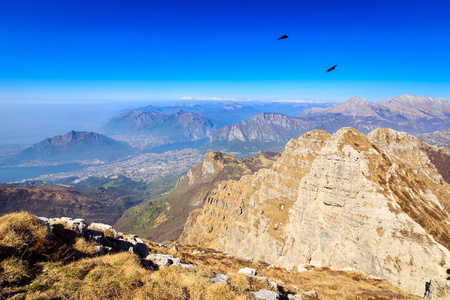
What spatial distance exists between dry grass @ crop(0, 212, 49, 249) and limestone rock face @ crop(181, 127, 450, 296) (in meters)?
49.7

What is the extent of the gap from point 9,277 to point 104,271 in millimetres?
4370

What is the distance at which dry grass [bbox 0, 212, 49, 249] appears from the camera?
Answer: 38.2 feet

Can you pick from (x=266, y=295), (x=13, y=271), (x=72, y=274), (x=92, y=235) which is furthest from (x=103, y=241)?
(x=266, y=295)

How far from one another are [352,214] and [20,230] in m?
51.4

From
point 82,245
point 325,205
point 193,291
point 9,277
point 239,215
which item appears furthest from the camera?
point 239,215

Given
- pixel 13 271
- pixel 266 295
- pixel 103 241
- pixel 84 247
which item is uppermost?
pixel 13 271

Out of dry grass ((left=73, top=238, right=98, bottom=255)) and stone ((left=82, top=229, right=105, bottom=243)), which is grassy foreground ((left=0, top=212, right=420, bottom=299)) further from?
stone ((left=82, top=229, right=105, bottom=243))

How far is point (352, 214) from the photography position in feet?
139

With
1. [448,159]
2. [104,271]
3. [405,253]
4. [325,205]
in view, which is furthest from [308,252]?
[448,159]

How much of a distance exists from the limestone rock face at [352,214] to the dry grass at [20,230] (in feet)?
163

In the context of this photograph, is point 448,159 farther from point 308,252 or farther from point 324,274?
point 324,274

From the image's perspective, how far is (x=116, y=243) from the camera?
A: 20.6m

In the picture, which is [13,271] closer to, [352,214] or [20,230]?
[20,230]

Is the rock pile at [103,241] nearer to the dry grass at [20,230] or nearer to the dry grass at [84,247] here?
the dry grass at [84,247]
